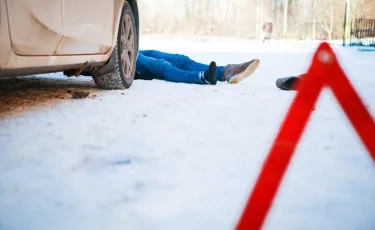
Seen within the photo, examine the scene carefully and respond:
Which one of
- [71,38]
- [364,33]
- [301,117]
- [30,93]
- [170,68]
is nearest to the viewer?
[301,117]

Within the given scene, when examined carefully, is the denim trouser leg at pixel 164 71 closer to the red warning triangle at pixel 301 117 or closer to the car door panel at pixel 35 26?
the car door panel at pixel 35 26

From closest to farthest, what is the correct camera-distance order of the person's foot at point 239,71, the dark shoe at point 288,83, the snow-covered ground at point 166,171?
the snow-covered ground at point 166,171 < the dark shoe at point 288,83 < the person's foot at point 239,71

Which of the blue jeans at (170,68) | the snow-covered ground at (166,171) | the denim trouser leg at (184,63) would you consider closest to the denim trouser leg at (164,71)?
the blue jeans at (170,68)

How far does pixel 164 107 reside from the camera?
2.64 metres

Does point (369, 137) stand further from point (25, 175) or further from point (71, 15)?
point (71, 15)

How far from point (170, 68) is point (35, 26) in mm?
2126

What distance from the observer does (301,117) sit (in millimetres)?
749

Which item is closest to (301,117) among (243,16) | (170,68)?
(170,68)

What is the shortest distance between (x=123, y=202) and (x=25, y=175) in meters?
Result: 0.39

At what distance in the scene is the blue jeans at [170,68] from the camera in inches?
159

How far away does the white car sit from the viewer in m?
1.90

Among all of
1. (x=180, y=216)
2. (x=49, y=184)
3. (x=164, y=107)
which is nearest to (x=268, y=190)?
(x=180, y=216)

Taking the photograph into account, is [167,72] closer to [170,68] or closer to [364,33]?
[170,68]

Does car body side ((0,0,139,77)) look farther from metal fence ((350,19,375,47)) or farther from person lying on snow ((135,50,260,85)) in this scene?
metal fence ((350,19,375,47))
